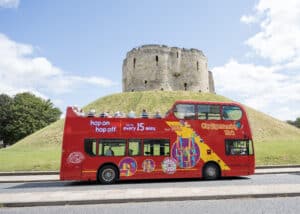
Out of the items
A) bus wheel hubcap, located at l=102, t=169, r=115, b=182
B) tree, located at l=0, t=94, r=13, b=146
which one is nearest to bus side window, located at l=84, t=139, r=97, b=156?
bus wheel hubcap, located at l=102, t=169, r=115, b=182

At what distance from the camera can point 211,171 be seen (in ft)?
49.4

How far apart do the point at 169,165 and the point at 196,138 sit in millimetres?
1978

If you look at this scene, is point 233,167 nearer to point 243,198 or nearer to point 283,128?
point 243,198

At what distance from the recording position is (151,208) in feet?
27.4

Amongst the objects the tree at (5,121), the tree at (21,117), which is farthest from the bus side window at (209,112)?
the tree at (5,121)

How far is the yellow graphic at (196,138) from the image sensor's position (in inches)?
583

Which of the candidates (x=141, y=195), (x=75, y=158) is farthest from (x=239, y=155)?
(x=75, y=158)

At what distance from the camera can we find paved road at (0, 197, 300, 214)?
7.93m

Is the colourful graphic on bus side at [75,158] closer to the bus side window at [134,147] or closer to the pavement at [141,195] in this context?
the bus side window at [134,147]

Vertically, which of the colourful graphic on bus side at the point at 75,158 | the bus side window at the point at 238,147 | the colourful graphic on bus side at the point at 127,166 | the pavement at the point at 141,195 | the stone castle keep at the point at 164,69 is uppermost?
the stone castle keep at the point at 164,69

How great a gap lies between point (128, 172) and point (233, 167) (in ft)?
18.1

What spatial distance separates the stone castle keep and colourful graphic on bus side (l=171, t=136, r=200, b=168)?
47.8 metres

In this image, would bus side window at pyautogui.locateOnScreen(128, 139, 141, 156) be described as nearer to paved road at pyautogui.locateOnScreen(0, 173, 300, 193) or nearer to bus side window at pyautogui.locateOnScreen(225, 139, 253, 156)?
paved road at pyautogui.locateOnScreen(0, 173, 300, 193)

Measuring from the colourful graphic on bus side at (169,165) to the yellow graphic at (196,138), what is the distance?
4.44ft
